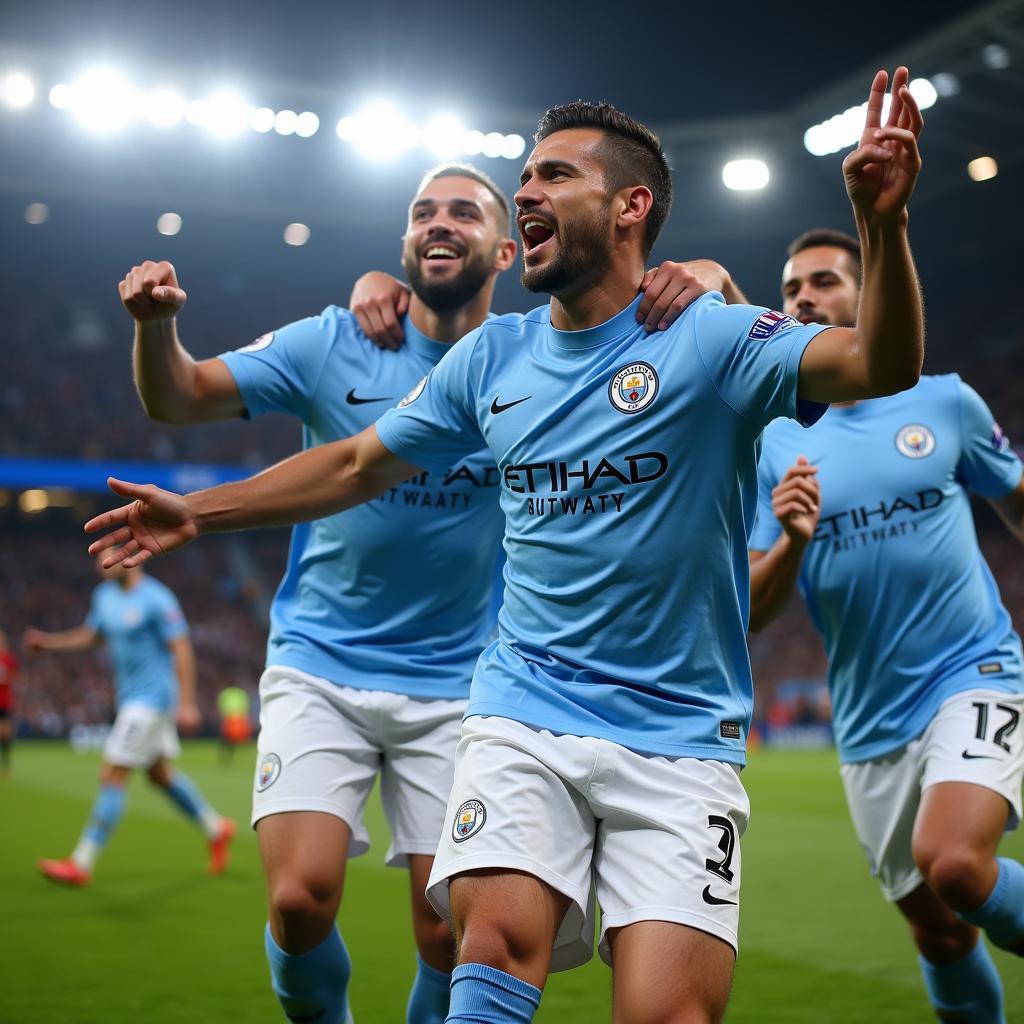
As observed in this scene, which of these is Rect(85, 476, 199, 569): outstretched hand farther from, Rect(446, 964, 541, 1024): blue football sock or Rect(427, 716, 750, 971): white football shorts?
Rect(446, 964, 541, 1024): blue football sock

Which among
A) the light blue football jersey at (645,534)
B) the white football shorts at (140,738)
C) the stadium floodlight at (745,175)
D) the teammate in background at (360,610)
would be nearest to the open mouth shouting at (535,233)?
the light blue football jersey at (645,534)

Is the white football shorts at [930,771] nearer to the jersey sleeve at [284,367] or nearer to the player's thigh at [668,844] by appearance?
the player's thigh at [668,844]

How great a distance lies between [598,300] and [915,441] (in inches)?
71.4

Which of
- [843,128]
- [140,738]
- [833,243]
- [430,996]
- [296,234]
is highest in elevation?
[843,128]

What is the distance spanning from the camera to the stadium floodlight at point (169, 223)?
32.6 meters

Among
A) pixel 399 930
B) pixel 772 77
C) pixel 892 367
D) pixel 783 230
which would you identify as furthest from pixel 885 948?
pixel 783 230

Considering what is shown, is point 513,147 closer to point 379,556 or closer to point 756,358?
point 379,556

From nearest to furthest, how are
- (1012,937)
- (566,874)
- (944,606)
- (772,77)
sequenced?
(566,874) → (1012,937) → (944,606) → (772,77)

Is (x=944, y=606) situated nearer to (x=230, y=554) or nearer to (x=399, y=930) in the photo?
(x=399, y=930)

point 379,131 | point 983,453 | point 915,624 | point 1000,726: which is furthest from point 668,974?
point 379,131

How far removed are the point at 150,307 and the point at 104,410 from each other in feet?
105

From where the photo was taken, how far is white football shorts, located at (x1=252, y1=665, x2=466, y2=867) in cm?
400

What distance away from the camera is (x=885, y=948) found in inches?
258

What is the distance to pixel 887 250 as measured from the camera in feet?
8.14
